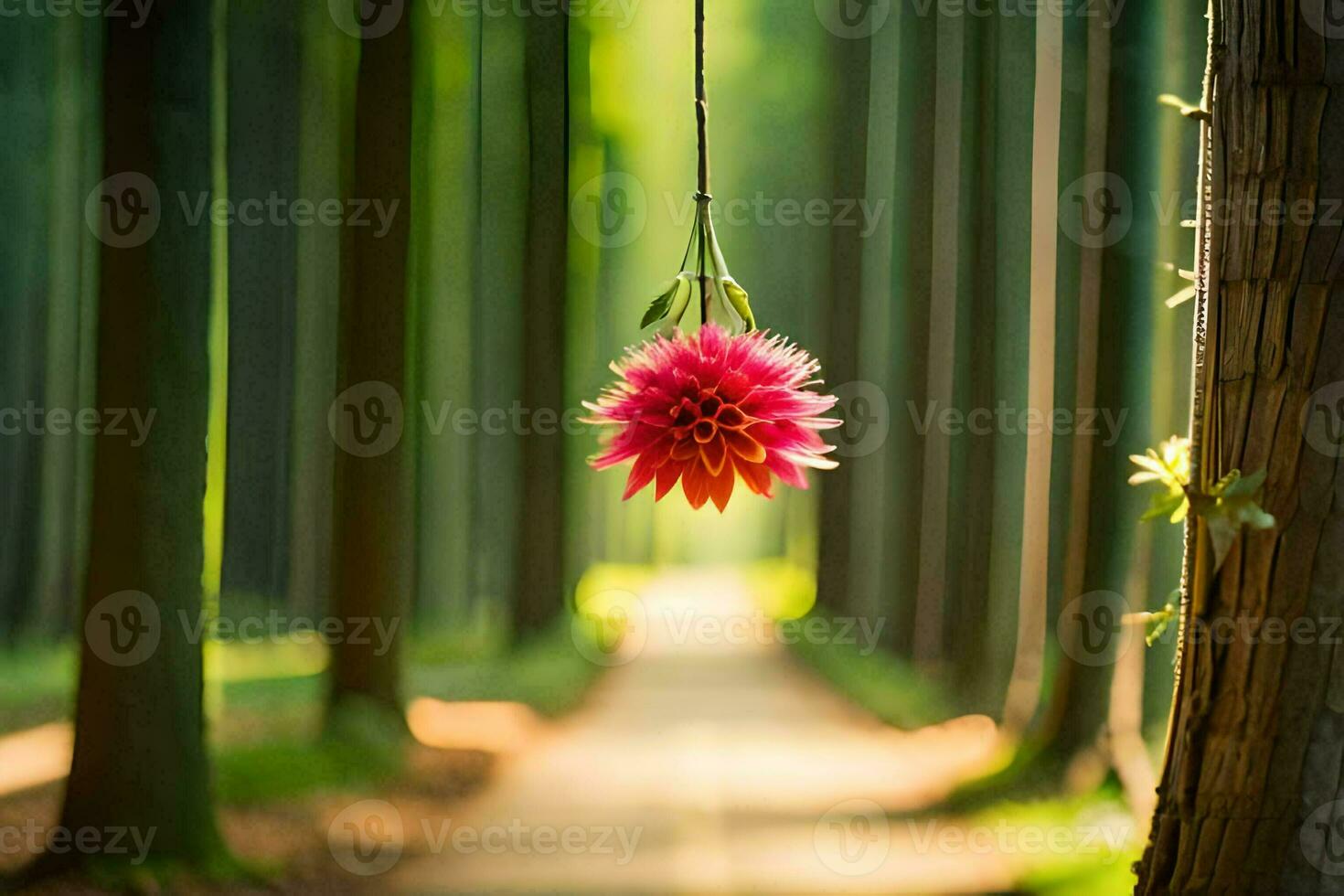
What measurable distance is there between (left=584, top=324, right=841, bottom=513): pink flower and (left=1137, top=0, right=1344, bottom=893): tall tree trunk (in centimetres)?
37

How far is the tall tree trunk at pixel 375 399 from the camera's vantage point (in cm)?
233

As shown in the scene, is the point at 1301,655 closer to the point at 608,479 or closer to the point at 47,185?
the point at 47,185

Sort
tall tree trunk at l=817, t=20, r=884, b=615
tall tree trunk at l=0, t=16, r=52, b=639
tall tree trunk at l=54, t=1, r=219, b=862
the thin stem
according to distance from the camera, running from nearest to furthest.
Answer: the thin stem < tall tree trunk at l=54, t=1, r=219, b=862 < tall tree trunk at l=0, t=16, r=52, b=639 < tall tree trunk at l=817, t=20, r=884, b=615

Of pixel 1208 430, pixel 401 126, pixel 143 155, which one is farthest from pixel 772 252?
pixel 1208 430

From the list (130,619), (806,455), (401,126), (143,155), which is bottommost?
(130,619)

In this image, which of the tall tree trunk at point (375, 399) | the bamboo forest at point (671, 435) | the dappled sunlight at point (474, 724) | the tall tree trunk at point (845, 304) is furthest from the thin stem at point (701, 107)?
the tall tree trunk at point (845, 304)

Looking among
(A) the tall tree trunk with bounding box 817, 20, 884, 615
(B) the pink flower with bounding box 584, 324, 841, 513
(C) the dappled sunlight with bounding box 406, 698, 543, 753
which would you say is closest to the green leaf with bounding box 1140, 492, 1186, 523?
(B) the pink flower with bounding box 584, 324, 841, 513

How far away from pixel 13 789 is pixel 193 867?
349 millimetres

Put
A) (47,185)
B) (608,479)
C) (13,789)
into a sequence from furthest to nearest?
1. (608,479)
2. (47,185)
3. (13,789)

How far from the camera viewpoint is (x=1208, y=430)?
2.52ft

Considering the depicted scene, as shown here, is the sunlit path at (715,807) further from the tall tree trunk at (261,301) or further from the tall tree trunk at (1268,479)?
the tall tree trunk at (261,301)

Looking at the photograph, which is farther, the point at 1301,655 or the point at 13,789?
the point at 13,789

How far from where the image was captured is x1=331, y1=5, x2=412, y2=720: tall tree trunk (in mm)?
2328

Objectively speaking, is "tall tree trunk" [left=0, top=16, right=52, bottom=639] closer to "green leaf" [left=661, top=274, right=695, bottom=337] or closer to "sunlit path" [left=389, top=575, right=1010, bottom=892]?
"sunlit path" [left=389, top=575, right=1010, bottom=892]
